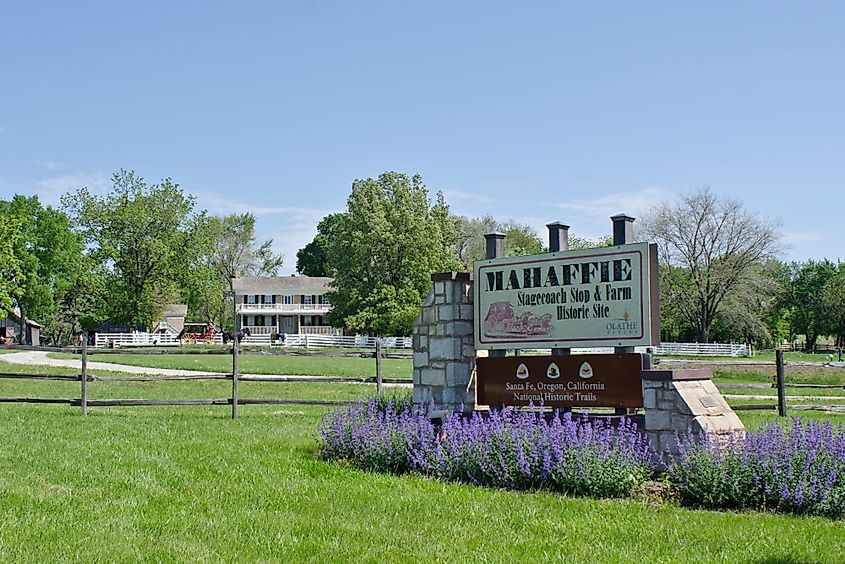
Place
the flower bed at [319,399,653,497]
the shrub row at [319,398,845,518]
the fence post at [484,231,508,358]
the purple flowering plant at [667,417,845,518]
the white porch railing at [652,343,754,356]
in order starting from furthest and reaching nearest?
the white porch railing at [652,343,754,356], the fence post at [484,231,508,358], the flower bed at [319,399,653,497], the shrub row at [319,398,845,518], the purple flowering plant at [667,417,845,518]

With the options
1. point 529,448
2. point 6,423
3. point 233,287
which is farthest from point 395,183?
point 529,448

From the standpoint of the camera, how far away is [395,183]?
6022 centimetres

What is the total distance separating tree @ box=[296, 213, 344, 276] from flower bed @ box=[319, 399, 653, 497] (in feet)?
295

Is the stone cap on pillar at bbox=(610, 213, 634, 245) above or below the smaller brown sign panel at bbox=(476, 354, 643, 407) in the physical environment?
above

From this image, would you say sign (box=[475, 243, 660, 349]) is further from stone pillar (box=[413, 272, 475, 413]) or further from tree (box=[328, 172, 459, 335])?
tree (box=[328, 172, 459, 335])

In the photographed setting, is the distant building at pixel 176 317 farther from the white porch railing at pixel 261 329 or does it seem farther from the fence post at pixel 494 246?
the fence post at pixel 494 246

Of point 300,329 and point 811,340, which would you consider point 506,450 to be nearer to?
point 300,329

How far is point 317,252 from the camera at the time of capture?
104 metres

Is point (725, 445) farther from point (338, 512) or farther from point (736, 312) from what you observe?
point (736, 312)

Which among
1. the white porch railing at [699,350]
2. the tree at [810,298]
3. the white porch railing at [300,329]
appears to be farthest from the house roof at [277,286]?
the tree at [810,298]

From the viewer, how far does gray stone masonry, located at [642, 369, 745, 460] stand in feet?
30.0

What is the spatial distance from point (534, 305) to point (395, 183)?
49863 millimetres

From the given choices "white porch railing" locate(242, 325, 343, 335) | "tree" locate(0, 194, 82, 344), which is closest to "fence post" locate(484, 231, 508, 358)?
Answer: "tree" locate(0, 194, 82, 344)

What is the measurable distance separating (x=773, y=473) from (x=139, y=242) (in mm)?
59772
